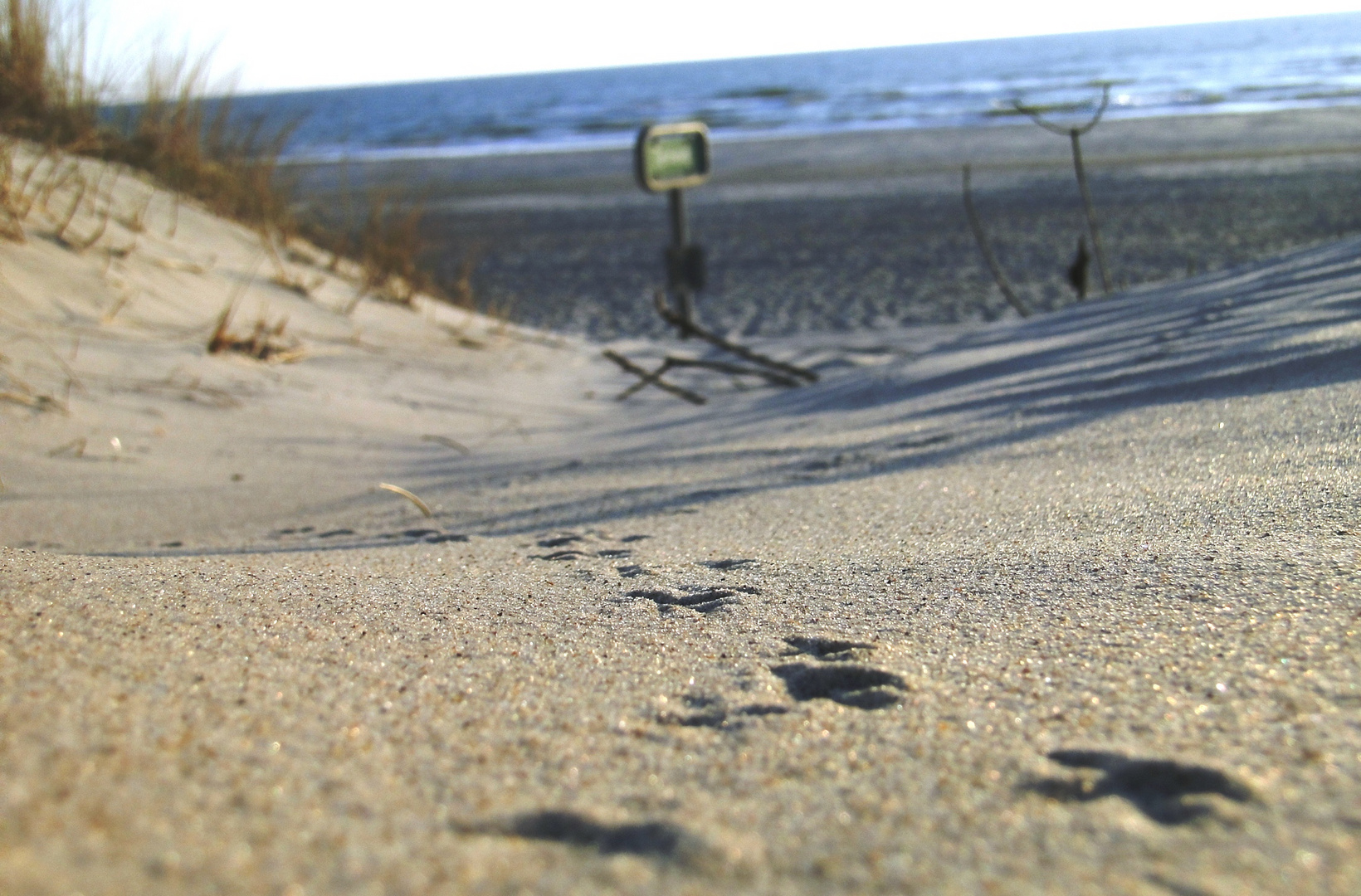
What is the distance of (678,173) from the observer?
535 cm

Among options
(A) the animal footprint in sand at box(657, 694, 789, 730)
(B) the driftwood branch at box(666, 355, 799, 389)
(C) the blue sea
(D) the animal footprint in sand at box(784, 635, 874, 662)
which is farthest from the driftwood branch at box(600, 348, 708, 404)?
(C) the blue sea

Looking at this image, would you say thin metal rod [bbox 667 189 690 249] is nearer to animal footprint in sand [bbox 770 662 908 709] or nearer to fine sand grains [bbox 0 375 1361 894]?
fine sand grains [bbox 0 375 1361 894]

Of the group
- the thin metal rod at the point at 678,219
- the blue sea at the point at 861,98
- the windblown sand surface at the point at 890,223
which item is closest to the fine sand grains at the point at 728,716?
the thin metal rod at the point at 678,219

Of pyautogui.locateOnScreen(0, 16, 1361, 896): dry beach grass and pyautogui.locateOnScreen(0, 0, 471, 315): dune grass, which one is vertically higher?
pyautogui.locateOnScreen(0, 0, 471, 315): dune grass

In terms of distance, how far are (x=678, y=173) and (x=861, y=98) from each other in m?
36.4

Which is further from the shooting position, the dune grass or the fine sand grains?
the dune grass

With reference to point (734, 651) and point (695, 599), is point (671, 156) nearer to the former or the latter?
point (695, 599)

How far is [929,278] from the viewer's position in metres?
8.11

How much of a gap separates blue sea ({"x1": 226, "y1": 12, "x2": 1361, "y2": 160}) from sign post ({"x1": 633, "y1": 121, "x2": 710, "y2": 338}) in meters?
12.0

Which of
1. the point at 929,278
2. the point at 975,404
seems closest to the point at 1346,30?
the point at 929,278

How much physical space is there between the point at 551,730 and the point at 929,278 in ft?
25.4

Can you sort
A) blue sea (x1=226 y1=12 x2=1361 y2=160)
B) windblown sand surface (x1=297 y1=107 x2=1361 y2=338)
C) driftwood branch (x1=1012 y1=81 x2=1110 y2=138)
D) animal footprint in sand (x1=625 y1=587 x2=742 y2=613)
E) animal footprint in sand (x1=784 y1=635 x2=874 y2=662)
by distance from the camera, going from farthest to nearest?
blue sea (x1=226 y1=12 x2=1361 y2=160), windblown sand surface (x1=297 y1=107 x2=1361 y2=338), driftwood branch (x1=1012 y1=81 x2=1110 y2=138), animal footprint in sand (x1=625 y1=587 x2=742 y2=613), animal footprint in sand (x1=784 y1=635 x2=874 y2=662)

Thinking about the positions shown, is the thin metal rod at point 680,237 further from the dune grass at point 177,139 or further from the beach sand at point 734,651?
the beach sand at point 734,651

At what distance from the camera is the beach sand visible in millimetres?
655
